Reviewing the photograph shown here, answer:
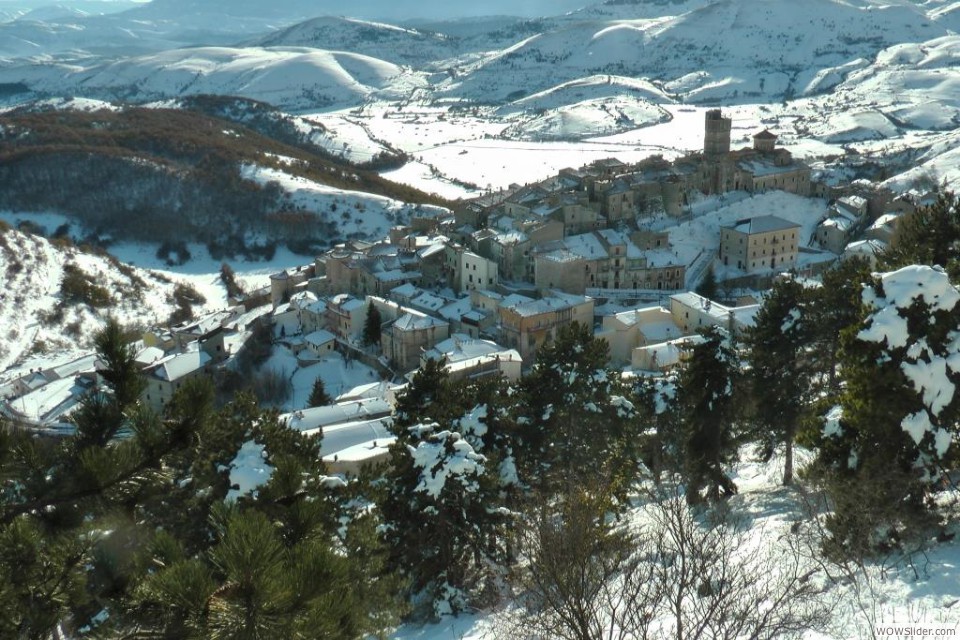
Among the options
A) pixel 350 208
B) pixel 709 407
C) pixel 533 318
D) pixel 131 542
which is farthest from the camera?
pixel 350 208

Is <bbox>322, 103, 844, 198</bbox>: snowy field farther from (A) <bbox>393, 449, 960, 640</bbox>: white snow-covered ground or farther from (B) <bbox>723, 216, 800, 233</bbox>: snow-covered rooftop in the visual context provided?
(A) <bbox>393, 449, 960, 640</bbox>: white snow-covered ground

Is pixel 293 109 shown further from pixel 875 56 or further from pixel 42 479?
pixel 42 479

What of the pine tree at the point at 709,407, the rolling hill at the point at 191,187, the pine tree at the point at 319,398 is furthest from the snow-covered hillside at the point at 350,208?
the pine tree at the point at 709,407

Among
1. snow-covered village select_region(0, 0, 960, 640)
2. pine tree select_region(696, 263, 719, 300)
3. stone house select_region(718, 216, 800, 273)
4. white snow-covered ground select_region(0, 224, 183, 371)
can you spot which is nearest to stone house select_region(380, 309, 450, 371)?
snow-covered village select_region(0, 0, 960, 640)

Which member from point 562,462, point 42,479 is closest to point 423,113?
point 562,462

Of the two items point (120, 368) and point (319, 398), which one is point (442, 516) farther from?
point (319, 398)

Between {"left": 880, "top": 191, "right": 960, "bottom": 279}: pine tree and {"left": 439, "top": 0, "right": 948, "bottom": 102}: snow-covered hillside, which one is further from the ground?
{"left": 880, "top": 191, "right": 960, "bottom": 279}: pine tree

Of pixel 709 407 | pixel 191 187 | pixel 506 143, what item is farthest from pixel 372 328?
pixel 506 143

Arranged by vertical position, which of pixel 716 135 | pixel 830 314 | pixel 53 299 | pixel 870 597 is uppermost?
pixel 870 597
